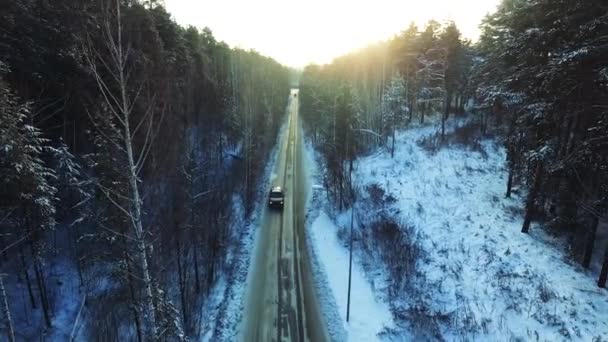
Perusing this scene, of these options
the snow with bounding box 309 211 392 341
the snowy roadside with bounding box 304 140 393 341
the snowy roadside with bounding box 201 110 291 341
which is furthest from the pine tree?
the snowy roadside with bounding box 201 110 291 341

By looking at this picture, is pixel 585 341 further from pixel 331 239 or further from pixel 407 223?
pixel 331 239

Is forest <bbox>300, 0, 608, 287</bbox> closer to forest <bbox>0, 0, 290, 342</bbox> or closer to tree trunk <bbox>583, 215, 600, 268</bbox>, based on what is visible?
tree trunk <bbox>583, 215, 600, 268</bbox>

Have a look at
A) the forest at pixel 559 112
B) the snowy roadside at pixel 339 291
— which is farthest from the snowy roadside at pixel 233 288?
the forest at pixel 559 112

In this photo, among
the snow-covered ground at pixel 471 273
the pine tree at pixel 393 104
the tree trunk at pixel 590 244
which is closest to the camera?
the snow-covered ground at pixel 471 273

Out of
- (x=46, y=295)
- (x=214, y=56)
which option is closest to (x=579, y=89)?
(x=46, y=295)

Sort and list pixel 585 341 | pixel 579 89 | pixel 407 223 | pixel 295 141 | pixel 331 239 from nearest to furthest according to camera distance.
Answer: pixel 585 341 < pixel 579 89 < pixel 407 223 < pixel 331 239 < pixel 295 141

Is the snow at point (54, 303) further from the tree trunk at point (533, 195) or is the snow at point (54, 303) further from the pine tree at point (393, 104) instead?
the pine tree at point (393, 104)
